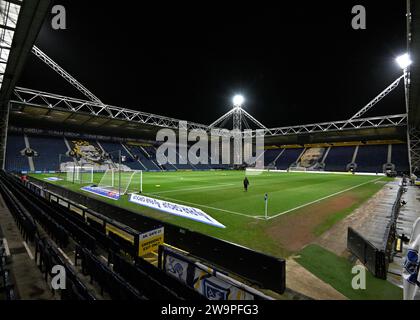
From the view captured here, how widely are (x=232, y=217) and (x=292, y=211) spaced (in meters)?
3.56

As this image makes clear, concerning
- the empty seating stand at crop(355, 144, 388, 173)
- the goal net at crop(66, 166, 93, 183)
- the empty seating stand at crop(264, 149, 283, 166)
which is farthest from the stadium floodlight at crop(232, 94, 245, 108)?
the goal net at crop(66, 166, 93, 183)

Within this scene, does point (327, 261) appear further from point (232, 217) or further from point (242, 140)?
point (242, 140)

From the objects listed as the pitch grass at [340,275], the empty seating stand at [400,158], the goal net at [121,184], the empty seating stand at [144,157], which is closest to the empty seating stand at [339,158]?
the empty seating stand at [400,158]

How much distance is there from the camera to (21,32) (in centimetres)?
1373

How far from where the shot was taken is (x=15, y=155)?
3641 centimetres

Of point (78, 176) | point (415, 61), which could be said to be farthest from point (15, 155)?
point (415, 61)

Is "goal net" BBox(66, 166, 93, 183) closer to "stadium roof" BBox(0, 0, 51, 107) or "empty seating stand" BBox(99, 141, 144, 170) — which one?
"stadium roof" BBox(0, 0, 51, 107)

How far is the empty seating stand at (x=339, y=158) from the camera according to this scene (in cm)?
5485

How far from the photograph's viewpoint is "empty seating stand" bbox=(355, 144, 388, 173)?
164 feet

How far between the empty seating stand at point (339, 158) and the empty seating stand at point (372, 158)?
2.15 meters

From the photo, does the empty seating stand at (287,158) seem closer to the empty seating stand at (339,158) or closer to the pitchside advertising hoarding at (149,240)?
the empty seating stand at (339,158)

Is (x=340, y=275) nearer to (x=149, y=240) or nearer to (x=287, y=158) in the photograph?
(x=149, y=240)

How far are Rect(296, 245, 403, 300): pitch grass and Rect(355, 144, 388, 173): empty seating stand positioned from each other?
55.0 metres

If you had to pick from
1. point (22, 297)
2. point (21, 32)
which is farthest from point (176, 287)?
point (21, 32)
